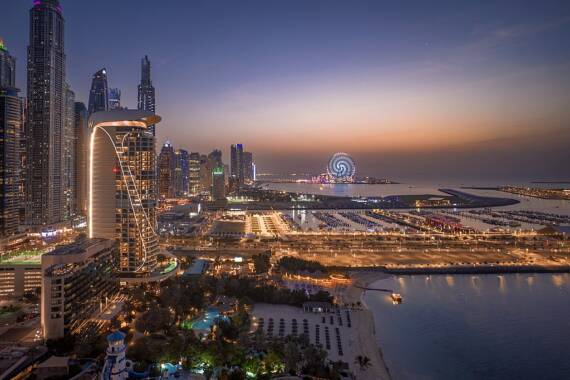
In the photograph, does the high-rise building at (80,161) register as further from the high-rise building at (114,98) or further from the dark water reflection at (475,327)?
the dark water reflection at (475,327)

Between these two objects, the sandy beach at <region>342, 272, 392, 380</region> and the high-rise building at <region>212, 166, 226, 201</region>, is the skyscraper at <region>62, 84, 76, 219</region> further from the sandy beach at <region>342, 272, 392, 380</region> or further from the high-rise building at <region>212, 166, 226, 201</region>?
the sandy beach at <region>342, 272, 392, 380</region>

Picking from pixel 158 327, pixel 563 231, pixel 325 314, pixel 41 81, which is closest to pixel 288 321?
pixel 325 314

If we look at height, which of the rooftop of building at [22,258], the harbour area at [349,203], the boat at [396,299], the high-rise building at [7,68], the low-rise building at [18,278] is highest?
the high-rise building at [7,68]

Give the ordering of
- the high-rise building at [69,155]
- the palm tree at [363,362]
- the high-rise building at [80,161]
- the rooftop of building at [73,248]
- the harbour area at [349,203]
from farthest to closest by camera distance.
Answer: the harbour area at [349,203], the high-rise building at [80,161], the high-rise building at [69,155], the rooftop of building at [73,248], the palm tree at [363,362]

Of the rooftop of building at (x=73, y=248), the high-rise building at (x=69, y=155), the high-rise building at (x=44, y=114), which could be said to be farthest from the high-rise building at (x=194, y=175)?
the rooftop of building at (x=73, y=248)

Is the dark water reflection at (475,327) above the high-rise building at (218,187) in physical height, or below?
below

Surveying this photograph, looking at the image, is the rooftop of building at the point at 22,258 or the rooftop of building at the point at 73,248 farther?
the rooftop of building at the point at 22,258
